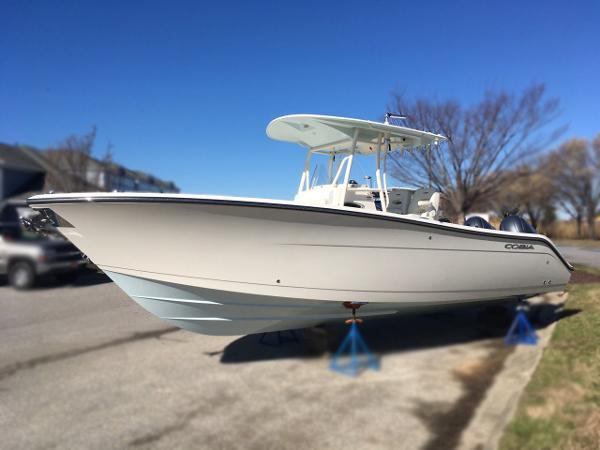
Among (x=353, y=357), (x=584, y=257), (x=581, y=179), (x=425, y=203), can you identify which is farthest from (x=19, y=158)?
(x=581, y=179)

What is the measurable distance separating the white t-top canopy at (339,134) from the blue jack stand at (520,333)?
2.56 meters

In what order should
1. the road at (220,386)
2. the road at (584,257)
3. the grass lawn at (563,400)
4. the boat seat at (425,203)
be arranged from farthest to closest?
the road at (584,257)
the boat seat at (425,203)
the road at (220,386)
the grass lawn at (563,400)

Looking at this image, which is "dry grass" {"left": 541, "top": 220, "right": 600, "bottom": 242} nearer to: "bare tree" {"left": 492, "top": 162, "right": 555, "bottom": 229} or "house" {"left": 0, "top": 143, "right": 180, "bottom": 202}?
"bare tree" {"left": 492, "top": 162, "right": 555, "bottom": 229}

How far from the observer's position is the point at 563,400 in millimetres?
2926

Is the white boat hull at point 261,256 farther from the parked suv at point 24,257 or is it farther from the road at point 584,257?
the road at point 584,257

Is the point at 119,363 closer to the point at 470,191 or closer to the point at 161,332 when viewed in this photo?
the point at 161,332

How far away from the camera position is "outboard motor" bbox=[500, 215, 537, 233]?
17.4 ft

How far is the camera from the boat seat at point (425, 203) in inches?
203

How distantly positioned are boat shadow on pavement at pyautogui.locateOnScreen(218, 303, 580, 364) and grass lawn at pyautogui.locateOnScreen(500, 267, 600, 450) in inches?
35.9

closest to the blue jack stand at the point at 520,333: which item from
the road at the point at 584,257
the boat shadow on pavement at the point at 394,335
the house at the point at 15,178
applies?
the boat shadow on pavement at the point at 394,335

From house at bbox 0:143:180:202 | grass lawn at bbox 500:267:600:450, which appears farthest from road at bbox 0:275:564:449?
house at bbox 0:143:180:202

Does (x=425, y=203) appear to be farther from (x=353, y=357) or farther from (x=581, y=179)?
(x=581, y=179)

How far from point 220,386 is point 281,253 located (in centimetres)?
137

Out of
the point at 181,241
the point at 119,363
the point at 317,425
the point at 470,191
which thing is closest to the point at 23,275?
the point at 181,241
